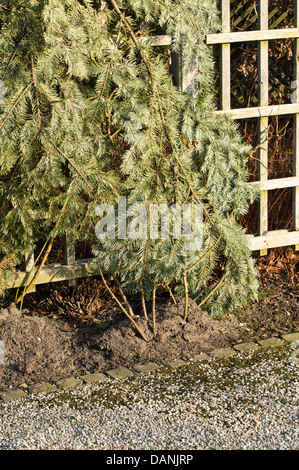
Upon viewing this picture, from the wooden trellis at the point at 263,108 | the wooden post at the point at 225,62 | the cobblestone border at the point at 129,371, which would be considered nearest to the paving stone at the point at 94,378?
the cobblestone border at the point at 129,371

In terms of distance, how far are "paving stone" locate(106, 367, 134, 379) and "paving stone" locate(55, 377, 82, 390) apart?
0.54 ft

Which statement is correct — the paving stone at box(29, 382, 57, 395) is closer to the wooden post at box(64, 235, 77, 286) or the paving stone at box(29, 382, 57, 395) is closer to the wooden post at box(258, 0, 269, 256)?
the wooden post at box(64, 235, 77, 286)

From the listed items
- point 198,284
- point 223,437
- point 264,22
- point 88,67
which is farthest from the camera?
point 264,22

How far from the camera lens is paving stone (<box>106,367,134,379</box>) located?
3111 millimetres

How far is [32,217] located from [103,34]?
974 mm

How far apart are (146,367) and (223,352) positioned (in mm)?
414

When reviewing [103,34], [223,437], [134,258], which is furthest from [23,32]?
[223,437]

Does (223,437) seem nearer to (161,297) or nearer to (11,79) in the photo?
(161,297)

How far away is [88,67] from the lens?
3.19 m

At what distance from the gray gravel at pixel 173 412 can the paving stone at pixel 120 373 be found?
0.17 ft

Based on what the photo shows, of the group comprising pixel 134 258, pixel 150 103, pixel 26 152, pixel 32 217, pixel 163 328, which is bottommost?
pixel 163 328

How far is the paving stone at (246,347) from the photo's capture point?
337 centimetres

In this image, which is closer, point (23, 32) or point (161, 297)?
point (23, 32)

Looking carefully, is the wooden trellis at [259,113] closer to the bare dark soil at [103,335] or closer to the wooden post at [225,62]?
the wooden post at [225,62]
